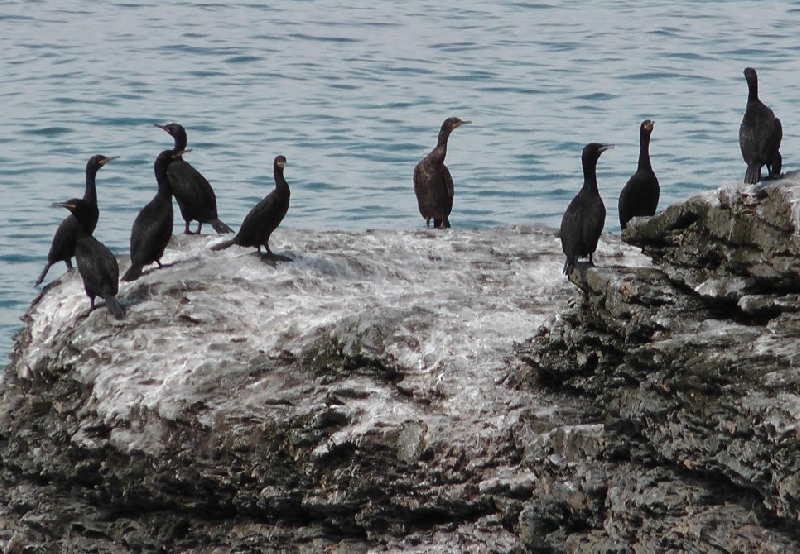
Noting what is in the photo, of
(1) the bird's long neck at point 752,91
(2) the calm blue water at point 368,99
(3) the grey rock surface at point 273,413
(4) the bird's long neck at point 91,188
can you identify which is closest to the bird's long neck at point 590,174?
(3) the grey rock surface at point 273,413

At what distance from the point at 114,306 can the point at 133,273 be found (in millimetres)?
740

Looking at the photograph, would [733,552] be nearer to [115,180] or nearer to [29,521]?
[29,521]

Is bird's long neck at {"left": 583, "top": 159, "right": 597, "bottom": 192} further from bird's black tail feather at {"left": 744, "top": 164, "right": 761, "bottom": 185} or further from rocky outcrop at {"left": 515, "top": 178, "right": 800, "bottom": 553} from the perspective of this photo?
rocky outcrop at {"left": 515, "top": 178, "right": 800, "bottom": 553}

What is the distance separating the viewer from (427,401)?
8742mm

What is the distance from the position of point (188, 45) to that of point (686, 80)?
33.8ft

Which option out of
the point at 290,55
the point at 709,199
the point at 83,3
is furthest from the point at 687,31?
the point at 709,199

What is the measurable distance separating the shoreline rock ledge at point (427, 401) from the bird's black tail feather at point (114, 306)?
6 cm

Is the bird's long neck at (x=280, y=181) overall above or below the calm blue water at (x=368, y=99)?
above

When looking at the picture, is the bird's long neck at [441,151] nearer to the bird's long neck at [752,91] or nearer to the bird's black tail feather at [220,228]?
the bird's black tail feather at [220,228]

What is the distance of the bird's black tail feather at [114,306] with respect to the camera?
A: 9.87m

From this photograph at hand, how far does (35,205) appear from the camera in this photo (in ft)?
77.9

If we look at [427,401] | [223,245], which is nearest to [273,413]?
[427,401]

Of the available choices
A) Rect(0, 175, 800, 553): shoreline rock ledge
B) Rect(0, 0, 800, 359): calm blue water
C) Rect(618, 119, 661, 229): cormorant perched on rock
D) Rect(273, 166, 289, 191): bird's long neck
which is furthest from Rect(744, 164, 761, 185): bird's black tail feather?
Rect(0, 0, 800, 359): calm blue water

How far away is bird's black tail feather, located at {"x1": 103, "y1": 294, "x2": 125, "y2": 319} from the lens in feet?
32.4
